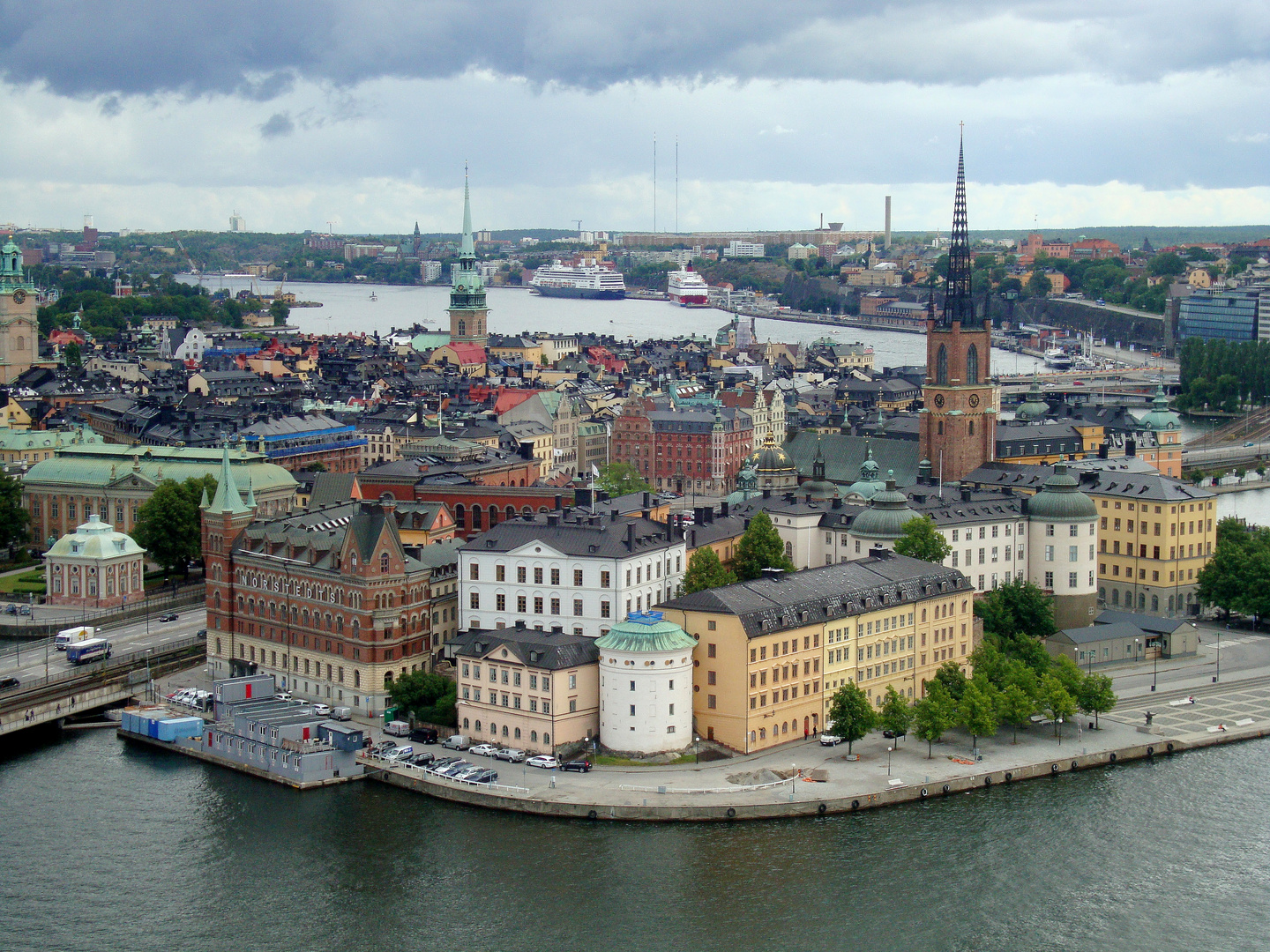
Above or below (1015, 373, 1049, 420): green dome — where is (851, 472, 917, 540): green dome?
below

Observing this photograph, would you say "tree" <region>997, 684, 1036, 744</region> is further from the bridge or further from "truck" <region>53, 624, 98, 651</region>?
"truck" <region>53, 624, 98, 651</region>

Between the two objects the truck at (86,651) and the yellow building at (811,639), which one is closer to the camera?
the yellow building at (811,639)

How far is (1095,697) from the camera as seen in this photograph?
58.3m

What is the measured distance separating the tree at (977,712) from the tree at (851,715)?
3087mm

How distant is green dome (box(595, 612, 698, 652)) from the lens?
53.8m

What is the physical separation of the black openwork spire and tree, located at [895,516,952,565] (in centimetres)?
2247

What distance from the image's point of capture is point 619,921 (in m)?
44.2

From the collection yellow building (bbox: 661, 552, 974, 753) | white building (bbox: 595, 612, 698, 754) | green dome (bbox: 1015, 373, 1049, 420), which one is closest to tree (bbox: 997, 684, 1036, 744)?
yellow building (bbox: 661, 552, 974, 753)

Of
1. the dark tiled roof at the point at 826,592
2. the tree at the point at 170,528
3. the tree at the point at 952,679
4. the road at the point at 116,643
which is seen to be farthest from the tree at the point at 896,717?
the tree at the point at 170,528

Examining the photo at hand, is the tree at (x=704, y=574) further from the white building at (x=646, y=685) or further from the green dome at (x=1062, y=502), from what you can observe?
the green dome at (x=1062, y=502)

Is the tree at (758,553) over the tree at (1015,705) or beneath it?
over

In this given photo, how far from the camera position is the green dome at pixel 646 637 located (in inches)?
2117

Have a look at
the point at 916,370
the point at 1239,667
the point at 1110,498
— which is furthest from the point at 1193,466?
the point at 1239,667

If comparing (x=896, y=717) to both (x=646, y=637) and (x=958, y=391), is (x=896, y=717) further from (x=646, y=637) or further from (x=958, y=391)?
(x=958, y=391)
